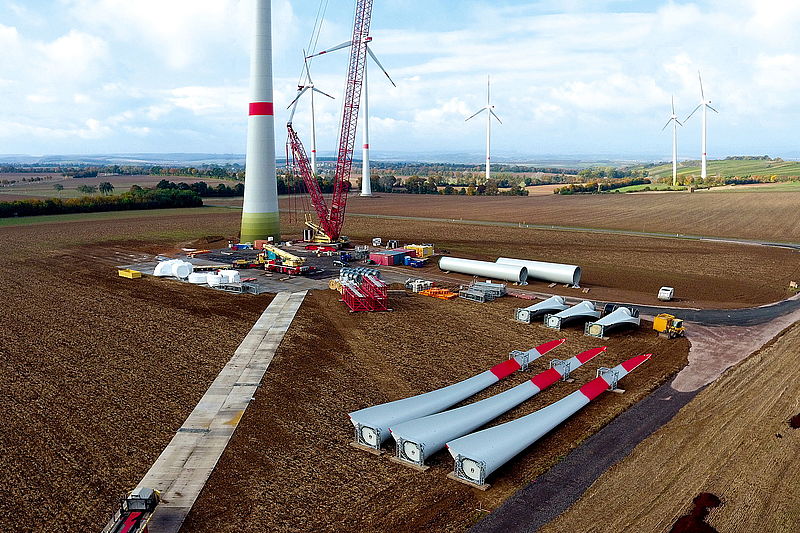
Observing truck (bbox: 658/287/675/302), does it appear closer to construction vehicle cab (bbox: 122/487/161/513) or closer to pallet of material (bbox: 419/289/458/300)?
pallet of material (bbox: 419/289/458/300)

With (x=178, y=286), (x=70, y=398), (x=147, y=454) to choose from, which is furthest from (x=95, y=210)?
(x=147, y=454)

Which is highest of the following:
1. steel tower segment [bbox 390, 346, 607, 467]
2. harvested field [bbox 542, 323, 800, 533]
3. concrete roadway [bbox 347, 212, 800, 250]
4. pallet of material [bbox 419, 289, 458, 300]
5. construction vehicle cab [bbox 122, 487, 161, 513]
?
concrete roadway [bbox 347, 212, 800, 250]

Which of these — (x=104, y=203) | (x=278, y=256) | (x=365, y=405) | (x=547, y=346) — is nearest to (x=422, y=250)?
(x=278, y=256)

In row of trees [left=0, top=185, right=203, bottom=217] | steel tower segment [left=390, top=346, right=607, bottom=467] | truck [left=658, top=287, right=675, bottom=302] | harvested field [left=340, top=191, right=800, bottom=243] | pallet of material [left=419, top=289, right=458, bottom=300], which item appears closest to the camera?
steel tower segment [left=390, top=346, right=607, bottom=467]

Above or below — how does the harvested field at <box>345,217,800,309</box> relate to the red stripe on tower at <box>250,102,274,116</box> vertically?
below

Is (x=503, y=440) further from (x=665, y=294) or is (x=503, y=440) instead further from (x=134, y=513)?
(x=665, y=294)

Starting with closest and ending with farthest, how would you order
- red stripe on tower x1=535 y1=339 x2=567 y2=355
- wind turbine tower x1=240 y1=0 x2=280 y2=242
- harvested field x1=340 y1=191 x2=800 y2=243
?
red stripe on tower x1=535 y1=339 x2=567 y2=355
wind turbine tower x1=240 y1=0 x2=280 y2=242
harvested field x1=340 y1=191 x2=800 y2=243

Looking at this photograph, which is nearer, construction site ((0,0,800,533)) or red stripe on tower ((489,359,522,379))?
construction site ((0,0,800,533))

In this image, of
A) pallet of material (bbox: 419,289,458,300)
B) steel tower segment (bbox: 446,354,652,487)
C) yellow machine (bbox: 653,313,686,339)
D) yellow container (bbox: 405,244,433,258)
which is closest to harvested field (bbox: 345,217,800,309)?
yellow container (bbox: 405,244,433,258)
